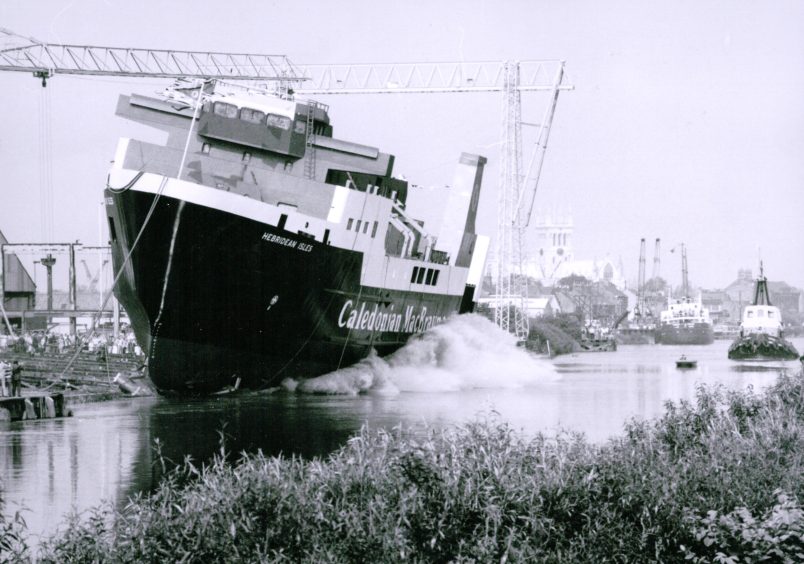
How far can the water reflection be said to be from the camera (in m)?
17.9

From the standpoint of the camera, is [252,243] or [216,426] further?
[252,243]

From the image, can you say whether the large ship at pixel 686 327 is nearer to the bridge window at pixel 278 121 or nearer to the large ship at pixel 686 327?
the large ship at pixel 686 327

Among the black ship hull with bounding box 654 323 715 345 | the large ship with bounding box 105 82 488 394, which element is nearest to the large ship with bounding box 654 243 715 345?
the black ship hull with bounding box 654 323 715 345

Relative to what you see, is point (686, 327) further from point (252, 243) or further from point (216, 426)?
point (216, 426)

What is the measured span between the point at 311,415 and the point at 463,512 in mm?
17449

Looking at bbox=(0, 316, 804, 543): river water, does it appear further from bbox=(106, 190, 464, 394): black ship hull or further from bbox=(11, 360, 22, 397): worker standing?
bbox=(11, 360, 22, 397): worker standing

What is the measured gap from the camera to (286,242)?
3188 cm

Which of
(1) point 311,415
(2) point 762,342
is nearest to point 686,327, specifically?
(2) point 762,342

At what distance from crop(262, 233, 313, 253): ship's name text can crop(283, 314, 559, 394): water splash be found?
521 cm

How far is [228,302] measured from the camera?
31.3 m

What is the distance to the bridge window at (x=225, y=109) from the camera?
36.9 m

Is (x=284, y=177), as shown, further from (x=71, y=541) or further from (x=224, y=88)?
(x=71, y=541)

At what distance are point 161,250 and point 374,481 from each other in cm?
1954

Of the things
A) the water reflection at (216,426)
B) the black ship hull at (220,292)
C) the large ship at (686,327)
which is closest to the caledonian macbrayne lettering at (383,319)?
the black ship hull at (220,292)
